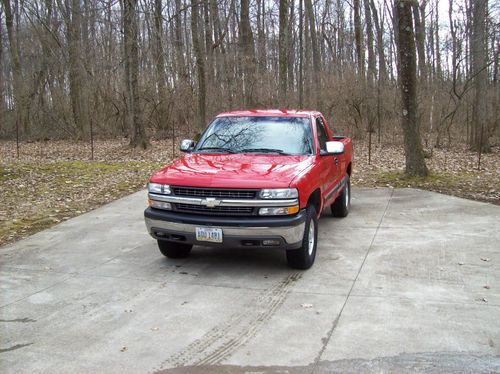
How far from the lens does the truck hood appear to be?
5.36m

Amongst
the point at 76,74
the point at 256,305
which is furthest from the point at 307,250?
the point at 76,74

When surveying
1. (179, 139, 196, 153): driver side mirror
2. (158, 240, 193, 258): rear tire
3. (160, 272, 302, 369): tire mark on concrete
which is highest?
(179, 139, 196, 153): driver side mirror

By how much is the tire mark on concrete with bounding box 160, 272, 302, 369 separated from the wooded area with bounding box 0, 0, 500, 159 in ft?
49.9

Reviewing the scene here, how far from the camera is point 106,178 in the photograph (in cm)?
1320

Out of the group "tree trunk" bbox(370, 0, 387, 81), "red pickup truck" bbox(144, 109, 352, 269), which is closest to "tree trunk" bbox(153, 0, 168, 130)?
"tree trunk" bbox(370, 0, 387, 81)

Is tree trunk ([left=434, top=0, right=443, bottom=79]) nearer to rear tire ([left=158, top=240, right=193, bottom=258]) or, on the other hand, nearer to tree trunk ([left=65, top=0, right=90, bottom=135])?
tree trunk ([left=65, top=0, right=90, bottom=135])

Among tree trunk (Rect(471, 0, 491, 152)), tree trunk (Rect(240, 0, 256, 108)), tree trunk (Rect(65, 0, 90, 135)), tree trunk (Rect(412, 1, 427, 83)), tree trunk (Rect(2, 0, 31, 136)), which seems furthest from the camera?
tree trunk (Rect(2, 0, 31, 136))

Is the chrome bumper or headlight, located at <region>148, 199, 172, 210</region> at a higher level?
headlight, located at <region>148, 199, 172, 210</region>

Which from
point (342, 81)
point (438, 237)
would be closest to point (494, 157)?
point (342, 81)

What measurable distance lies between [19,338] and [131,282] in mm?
1486

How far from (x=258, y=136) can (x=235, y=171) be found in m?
1.21

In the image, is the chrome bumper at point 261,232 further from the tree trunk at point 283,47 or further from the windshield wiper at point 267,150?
the tree trunk at point 283,47

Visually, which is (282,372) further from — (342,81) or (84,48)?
(84,48)

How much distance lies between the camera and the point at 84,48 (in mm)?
28109
